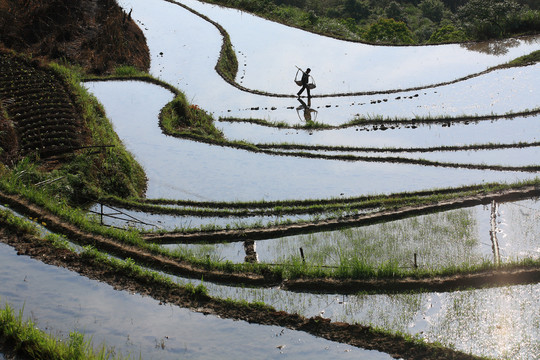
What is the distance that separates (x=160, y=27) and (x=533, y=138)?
12295 mm

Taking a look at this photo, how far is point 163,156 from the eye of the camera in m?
10.6

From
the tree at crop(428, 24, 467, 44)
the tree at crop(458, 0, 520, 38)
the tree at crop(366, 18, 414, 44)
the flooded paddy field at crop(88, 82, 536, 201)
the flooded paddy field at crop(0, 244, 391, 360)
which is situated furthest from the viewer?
the tree at crop(366, 18, 414, 44)

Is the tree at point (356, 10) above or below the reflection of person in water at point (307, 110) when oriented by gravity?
above

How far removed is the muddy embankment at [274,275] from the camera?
641cm

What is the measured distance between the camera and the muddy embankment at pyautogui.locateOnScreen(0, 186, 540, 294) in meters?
6.41

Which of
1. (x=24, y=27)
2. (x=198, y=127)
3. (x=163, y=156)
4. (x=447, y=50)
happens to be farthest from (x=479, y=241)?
(x=24, y=27)

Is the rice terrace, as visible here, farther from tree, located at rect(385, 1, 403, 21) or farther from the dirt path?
tree, located at rect(385, 1, 403, 21)

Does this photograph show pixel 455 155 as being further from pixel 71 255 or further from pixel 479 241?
pixel 71 255

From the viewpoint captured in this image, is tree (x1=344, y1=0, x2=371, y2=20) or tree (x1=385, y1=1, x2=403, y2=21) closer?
tree (x1=385, y1=1, x2=403, y2=21)

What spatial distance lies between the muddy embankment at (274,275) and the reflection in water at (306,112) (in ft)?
17.6

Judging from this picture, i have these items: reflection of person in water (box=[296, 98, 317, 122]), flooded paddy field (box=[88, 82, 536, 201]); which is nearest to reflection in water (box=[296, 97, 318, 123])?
reflection of person in water (box=[296, 98, 317, 122])

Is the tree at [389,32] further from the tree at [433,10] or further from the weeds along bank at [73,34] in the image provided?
the weeds along bank at [73,34]

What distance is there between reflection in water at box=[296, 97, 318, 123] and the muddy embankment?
5370mm

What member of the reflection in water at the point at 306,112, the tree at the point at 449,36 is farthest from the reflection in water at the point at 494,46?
the reflection in water at the point at 306,112
